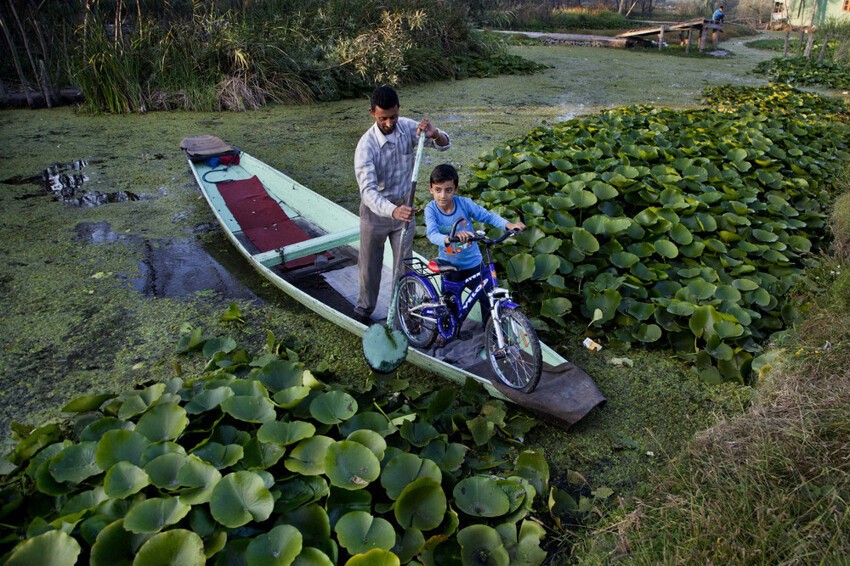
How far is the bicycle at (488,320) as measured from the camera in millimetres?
2195

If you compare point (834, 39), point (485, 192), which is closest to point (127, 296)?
point (485, 192)

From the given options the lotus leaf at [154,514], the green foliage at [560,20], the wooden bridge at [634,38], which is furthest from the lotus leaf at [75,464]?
the green foliage at [560,20]

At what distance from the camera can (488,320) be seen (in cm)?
234

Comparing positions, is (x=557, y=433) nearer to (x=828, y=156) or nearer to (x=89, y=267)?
(x=89, y=267)

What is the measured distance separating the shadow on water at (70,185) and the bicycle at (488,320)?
120 inches

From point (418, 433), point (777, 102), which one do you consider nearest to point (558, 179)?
point (418, 433)

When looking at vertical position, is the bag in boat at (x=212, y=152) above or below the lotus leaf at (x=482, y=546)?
above

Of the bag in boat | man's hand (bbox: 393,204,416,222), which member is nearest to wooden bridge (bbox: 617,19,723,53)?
the bag in boat

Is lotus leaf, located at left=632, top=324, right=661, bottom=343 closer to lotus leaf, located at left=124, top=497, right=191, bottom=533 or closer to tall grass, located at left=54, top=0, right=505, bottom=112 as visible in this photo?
lotus leaf, located at left=124, top=497, right=191, bottom=533

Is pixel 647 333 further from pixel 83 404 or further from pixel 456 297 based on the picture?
pixel 83 404

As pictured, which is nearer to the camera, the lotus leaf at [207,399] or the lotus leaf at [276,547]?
the lotus leaf at [276,547]

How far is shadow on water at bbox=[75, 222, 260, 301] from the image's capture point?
11.0 feet

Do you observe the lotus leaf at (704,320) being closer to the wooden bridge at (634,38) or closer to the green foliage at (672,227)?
the green foliage at (672,227)

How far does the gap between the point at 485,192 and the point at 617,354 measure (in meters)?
1.73
